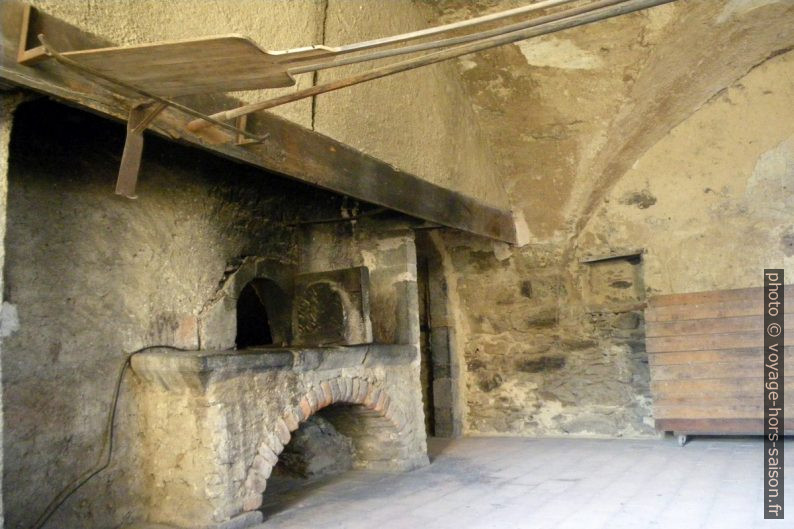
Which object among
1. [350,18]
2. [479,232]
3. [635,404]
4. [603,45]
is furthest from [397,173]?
[635,404]

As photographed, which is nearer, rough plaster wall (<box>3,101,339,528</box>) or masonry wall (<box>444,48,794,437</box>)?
rough plaster wall (<box>3,101,339,528</box>)

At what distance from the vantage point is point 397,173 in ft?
12.4

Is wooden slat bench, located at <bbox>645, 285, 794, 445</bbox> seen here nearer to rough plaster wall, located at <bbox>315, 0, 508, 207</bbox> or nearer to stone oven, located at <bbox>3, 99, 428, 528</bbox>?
rough plaster wall, located at <bbox>315, 0, 508, 207</bbox>

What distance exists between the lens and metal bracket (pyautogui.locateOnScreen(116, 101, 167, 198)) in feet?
7.07

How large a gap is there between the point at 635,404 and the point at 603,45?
8.67 feet

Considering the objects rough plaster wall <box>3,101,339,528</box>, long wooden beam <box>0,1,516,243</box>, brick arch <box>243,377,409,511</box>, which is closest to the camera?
long wooden beam <box>0,1,516,243</box>

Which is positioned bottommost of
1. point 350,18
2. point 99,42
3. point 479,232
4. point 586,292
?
point 586,292

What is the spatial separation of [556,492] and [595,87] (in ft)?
8.83

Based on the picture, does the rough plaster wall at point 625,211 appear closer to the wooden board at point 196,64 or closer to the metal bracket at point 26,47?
the wooden board at point 196,64

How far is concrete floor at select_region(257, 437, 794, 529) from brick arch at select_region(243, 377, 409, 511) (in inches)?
7.2

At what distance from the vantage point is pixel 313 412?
139 inches

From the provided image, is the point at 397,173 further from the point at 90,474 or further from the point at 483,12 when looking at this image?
the point at 90,474

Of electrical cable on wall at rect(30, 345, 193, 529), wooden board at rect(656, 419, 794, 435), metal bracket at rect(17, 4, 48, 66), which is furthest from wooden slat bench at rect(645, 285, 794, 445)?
metal bracket at rect(17, 4, 48, 66)

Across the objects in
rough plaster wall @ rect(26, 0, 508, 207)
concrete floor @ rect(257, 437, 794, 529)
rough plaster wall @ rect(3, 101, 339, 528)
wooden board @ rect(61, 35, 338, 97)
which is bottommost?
concrete floor @ rect(257, 437, 794, 529)
